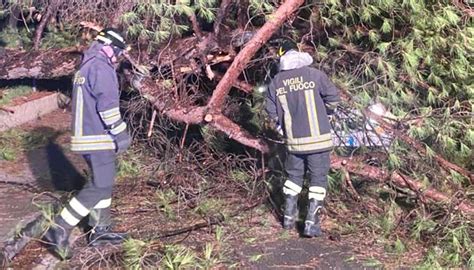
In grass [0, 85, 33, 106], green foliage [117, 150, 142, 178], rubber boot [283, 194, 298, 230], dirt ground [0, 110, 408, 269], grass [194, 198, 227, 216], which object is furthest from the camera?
grass [0, 85, 33, 106]

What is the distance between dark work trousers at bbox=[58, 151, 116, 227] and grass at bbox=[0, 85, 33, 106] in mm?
4698

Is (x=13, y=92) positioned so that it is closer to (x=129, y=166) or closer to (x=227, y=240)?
(x=129, y=166)

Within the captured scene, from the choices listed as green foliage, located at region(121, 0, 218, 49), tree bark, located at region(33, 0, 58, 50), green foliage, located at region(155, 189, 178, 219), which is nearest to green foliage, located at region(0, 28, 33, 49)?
tree bark, located at region(33, 0, 58, 50)

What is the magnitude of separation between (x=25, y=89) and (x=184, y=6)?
4.85 m

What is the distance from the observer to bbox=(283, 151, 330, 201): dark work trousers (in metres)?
5.68

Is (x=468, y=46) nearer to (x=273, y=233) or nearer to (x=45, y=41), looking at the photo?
(x=273, y=233)

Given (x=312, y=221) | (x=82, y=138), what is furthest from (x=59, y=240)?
(x=312, y=221)

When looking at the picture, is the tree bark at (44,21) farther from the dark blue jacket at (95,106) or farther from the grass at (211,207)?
the grass at (211,207)

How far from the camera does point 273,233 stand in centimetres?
579

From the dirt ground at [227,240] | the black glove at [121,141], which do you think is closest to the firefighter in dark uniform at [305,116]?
the dirt ground at [227,240]

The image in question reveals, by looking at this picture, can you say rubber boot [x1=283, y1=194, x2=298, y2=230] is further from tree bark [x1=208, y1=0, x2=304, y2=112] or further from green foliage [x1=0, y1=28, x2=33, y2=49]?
green foliage [x1=0, y1=28, x2=33, y2=49]

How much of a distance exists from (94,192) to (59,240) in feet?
1.39

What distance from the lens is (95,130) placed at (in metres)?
5.31

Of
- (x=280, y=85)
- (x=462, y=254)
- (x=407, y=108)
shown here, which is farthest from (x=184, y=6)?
(x=462, y=254)
